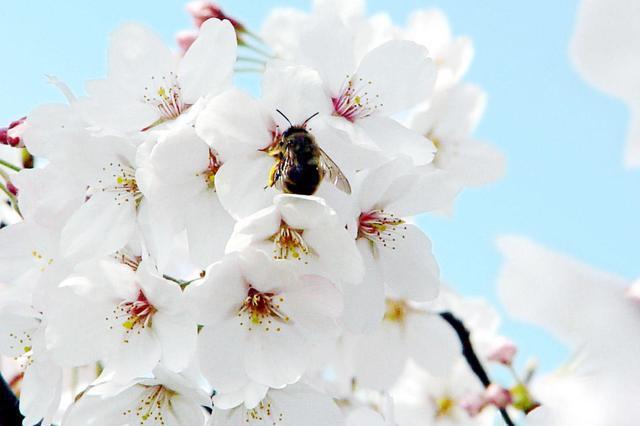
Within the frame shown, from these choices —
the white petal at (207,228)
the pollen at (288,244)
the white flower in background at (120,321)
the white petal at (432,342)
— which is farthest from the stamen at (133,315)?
the white petal at (432,342)

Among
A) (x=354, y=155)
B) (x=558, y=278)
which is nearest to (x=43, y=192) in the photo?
(x=354, y=155)

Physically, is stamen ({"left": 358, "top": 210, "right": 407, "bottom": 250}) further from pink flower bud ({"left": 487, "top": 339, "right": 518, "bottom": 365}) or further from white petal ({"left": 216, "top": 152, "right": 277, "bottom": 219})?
pink flower bud ({"left": 487, "top": 339, "right": 518, "bottom": 365})

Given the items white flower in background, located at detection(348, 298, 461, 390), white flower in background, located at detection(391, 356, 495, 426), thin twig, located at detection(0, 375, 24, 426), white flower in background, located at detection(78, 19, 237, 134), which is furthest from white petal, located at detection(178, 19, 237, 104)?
white flower in background, located at detection(391, 356, 495, 426)

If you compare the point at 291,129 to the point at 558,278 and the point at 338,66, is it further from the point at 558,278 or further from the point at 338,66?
the point at 558,278

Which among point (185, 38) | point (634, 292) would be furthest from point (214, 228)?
point (185, 38)

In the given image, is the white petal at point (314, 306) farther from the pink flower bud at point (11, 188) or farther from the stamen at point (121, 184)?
the pink flower bud at point (11, 188)

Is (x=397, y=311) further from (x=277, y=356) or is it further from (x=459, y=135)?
(x=277, y=356)

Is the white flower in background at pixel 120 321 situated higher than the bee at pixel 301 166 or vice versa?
the bee at pixel 301 166
